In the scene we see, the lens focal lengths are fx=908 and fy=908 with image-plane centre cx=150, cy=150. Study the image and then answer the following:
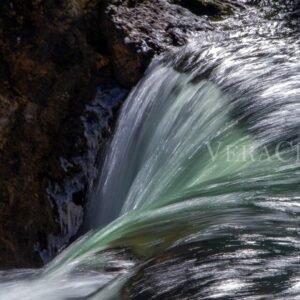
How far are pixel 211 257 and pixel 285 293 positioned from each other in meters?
0.31

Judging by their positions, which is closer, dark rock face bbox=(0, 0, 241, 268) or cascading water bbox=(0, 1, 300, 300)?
cascading water bbox=(0, 1, 300, 300)

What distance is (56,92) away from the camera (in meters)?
5.73

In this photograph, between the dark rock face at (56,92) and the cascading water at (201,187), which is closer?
the cascading water at (201,187)

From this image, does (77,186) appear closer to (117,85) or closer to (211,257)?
(117,85)

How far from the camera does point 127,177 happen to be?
187 inches

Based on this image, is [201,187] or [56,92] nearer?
[201,187]

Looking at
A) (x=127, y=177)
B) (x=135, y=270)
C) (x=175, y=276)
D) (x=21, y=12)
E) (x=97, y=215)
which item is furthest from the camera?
(x=21, y=12)

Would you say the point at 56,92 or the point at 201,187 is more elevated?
the point at 56,92

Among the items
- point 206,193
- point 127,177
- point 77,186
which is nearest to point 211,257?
point 206,193

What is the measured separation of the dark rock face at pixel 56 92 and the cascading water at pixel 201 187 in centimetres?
31

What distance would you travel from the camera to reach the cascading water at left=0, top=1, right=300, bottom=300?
2.21m

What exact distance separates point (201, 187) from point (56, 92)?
107 inches

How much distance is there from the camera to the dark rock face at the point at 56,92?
217 inches

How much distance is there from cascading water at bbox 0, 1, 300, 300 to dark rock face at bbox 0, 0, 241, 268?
Answer: 1.03 ft
